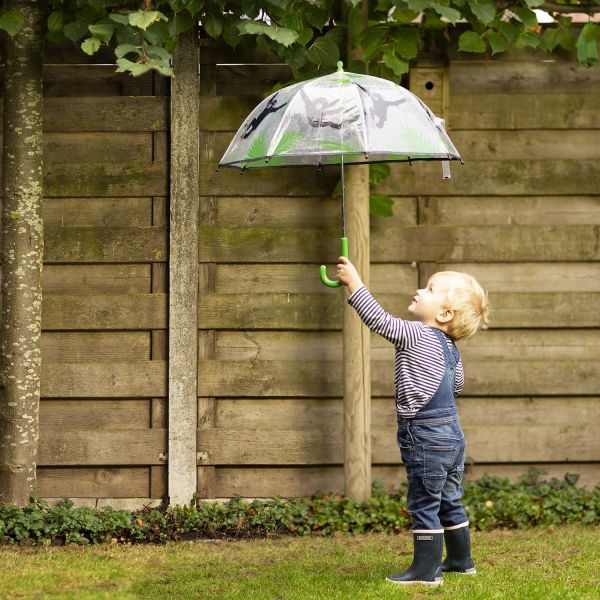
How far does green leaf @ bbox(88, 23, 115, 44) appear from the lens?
4906 mm

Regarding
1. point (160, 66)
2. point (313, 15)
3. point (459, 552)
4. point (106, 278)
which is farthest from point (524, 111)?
point (459, 552)

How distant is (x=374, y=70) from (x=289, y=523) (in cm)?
247

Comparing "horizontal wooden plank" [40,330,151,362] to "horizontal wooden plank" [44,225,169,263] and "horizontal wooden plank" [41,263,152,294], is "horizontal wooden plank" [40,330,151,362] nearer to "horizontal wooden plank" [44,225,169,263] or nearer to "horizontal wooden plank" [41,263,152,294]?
"horizontal wooden plank" [41,263,152,294]

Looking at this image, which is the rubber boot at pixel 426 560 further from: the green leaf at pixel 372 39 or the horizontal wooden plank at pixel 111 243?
the green leaf at pixel 372 39

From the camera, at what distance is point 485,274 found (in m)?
5.88

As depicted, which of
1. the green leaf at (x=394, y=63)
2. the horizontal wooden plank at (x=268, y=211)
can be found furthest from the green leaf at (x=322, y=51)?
the horizontal wooden plank at (x=268, y=211)

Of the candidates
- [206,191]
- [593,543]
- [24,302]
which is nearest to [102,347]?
[24,302]

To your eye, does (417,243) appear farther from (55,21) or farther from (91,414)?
(55,21)

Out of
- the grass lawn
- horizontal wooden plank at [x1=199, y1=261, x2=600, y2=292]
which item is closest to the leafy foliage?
horizontal wooden plank at [x1=199, y1=261, x2=600, y2=292]

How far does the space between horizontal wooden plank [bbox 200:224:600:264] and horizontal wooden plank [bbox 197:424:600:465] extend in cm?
96

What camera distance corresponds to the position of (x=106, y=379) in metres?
5.71

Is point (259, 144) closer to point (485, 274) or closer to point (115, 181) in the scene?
point (115, 181)

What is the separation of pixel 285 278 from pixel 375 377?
0.75 metres

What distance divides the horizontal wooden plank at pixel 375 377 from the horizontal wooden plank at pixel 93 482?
0.59 meters
